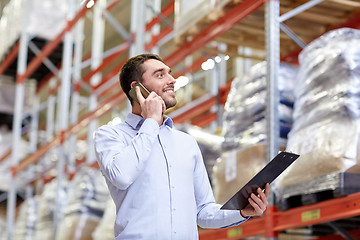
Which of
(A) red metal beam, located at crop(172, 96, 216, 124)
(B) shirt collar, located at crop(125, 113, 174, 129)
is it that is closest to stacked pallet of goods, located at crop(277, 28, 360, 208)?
(B) shirt collar, located at crop(125, 113, 174, 129)

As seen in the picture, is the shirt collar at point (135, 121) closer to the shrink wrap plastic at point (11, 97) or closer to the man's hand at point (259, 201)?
the man's hand at point (259, 201)

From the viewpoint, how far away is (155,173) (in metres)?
2.70

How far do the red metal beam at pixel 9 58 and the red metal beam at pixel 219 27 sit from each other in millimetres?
7582

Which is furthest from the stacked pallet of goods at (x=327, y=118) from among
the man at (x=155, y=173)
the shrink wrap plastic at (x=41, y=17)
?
the shrink wrap plastic at (x=41, y=17)

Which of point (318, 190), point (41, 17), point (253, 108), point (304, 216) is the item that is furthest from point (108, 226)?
point (41, 17)

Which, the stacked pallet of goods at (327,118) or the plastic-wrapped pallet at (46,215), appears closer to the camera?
the stacked pallet of goods at (327,118)

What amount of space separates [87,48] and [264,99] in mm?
15093

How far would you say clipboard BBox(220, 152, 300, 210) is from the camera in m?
2.44

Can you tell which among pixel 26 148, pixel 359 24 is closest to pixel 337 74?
pixel 359 24

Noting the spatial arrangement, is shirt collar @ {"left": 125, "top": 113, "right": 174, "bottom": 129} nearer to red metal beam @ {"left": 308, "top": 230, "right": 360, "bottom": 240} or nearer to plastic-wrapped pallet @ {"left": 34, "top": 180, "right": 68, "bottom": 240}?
red metal beam @ {"left": 308, "top": 230, "right": 360, "bottom": 240}

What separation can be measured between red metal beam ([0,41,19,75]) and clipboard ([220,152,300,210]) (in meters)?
12.1

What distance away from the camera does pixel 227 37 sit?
682 cm

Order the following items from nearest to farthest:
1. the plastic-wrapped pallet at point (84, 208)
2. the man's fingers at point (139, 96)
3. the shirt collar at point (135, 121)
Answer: the man's fingers at point (139, 96), the shirt collar at point (135, 121), the plastic-wrapped pallet at point (84, 208)

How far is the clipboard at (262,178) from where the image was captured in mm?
2439
